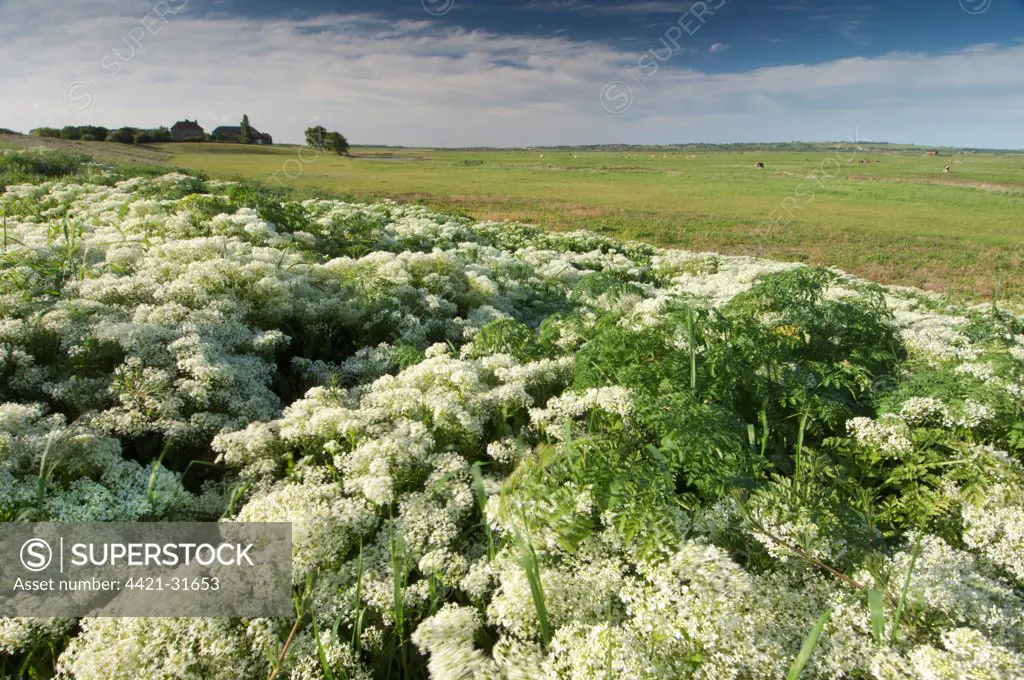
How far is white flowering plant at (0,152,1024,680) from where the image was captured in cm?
300

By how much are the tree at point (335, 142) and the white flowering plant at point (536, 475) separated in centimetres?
12547

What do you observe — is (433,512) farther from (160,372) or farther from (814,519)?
(160,372)

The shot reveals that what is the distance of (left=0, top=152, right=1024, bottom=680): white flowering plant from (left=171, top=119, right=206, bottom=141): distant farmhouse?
411ft

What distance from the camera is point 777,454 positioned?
477 centimetres

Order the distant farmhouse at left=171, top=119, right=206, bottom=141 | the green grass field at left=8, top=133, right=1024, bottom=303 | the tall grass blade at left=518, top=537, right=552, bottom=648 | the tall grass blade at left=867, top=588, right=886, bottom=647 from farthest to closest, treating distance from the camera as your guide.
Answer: the distant farmhouse at left=171, top=119, right=206, bottom=141 → the green grass field at left=8, top=133, right=1024, bottom=303 → the tall grass blade at left=518, top=537, right=552, bottom=648 → the tall grass blade at left=867, top=588, right=886, bottom=647

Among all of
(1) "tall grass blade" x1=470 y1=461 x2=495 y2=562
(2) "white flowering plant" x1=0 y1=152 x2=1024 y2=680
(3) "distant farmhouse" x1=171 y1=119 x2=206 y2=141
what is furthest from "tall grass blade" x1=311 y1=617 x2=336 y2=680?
(3) "distant farmhouse" x1=171 y1=119 x2=206 y2=141

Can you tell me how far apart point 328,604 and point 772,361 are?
Result: 468cm

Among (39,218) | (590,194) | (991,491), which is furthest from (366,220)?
(590,194)

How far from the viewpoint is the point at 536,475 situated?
3750mm

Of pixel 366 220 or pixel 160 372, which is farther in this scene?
pixel 366 220

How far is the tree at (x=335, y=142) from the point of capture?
395ft

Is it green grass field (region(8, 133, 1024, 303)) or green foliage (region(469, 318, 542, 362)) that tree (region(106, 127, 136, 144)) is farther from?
green foliage (region(469, 318, 542, 362))

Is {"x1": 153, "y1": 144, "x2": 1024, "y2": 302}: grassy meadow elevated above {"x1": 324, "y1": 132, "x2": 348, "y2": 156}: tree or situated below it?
below

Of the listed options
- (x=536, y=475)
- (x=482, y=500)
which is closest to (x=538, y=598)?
(x=482, y=500)
